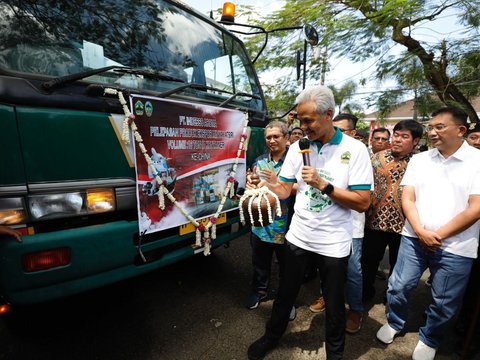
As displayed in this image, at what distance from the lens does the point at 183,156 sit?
2057 millimetres

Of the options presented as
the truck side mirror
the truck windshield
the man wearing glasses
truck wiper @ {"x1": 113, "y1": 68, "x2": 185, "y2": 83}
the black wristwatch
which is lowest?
the black wristwatch

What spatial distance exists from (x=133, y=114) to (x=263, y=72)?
598cm

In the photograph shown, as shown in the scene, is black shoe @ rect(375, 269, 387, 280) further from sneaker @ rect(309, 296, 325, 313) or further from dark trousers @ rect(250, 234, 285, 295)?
dark trousers @ rect(250, 234, 285, 295)

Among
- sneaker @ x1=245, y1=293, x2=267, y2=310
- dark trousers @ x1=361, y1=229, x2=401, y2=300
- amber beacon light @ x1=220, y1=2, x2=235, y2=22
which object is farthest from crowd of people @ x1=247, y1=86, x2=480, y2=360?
amber beacon light @ x1=220, y1=2, x2=235, y2=22

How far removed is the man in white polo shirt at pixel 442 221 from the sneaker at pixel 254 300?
1.18m

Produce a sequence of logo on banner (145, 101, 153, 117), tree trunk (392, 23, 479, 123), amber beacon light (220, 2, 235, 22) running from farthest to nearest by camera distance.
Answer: tree trunk (392, 23, 479, 123), amber beacon light (220, 2, 235, 22), logo on banner (145, 101, 153, 117)

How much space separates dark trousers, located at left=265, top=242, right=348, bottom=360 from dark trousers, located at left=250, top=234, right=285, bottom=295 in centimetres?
54

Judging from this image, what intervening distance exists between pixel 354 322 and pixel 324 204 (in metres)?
1.30

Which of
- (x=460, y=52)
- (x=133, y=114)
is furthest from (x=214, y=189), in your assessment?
(x=460, y=52)

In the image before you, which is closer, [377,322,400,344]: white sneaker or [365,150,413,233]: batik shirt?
[377,322,400,344]: white sneaker

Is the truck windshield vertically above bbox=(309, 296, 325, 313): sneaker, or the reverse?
the truck windshield

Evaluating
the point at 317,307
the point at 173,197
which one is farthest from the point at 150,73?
the point at 317,307

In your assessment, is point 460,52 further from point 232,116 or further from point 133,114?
point 133,114

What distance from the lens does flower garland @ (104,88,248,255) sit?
66.9 inches
